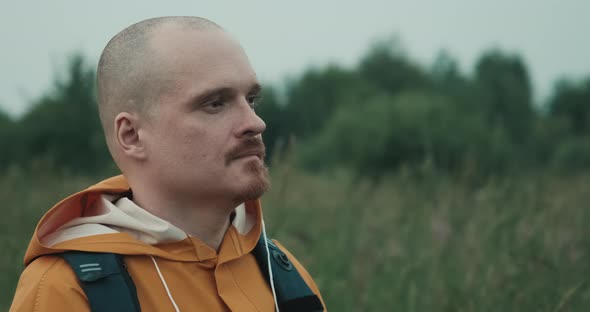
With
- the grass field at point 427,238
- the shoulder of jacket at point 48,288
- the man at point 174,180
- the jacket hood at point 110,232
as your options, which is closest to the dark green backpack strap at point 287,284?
the man at point 174,180

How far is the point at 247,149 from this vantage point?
1886mm

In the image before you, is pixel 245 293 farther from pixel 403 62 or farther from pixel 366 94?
pixel 403 62

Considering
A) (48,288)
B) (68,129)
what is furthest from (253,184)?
(68,129)

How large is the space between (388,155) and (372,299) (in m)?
29.3

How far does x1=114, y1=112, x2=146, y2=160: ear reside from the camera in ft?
6.27

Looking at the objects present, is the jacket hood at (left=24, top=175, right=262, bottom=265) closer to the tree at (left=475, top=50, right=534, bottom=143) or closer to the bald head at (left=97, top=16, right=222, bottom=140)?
Result: the bald head at (left=97, top=16, right=222, bottom=140)

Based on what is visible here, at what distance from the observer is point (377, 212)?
18.1 feet

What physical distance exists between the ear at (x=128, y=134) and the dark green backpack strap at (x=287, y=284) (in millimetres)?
481

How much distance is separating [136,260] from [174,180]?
238 mm

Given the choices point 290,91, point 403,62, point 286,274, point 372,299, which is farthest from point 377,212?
point 403,62

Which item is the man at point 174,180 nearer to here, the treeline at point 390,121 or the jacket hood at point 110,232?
the jacket hood at point 110,232

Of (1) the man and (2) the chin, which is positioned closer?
(1) the man

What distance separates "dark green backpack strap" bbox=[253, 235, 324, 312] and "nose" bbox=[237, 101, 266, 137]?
0.40m

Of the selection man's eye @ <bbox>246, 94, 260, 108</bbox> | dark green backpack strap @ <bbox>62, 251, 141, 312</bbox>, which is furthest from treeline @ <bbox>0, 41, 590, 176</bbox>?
dark green backpack strap @ <bbox>62, 251, 141, 312</bbox>
